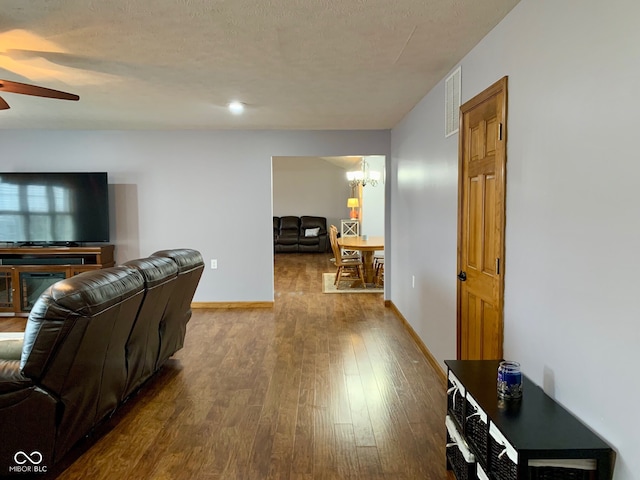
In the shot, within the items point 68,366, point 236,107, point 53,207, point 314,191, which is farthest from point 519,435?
point 314,191

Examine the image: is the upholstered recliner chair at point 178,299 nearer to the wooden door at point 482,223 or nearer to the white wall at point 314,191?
the wooden door at point 482,223

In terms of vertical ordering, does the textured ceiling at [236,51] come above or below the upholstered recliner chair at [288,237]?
above

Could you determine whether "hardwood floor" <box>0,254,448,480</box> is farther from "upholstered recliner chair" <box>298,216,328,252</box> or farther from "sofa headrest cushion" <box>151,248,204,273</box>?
"upholstered recliner chair" <box>298,216,328,252</box>

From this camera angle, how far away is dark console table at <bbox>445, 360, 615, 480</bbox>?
4.62 feet

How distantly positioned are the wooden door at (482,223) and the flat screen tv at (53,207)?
4350mm

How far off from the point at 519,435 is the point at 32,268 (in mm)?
5479

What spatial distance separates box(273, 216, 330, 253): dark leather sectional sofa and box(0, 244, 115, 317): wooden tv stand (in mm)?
6381

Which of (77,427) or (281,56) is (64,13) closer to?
(281,56)

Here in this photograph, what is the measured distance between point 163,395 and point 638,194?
2949 mm

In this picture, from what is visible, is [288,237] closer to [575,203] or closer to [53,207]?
[53,207]

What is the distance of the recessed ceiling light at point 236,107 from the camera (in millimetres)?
4176

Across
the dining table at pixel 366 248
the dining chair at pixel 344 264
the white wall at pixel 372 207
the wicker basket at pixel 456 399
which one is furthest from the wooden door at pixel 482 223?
the white wall at pixel 372 207

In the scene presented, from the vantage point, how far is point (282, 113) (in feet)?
15.1

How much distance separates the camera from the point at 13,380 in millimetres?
1961
